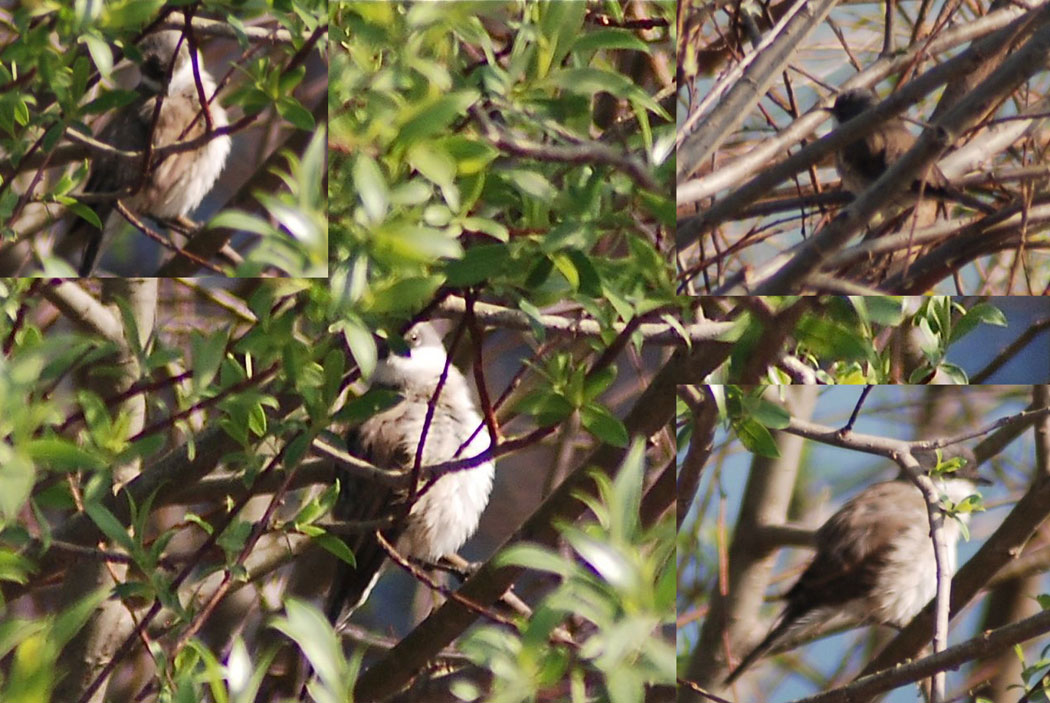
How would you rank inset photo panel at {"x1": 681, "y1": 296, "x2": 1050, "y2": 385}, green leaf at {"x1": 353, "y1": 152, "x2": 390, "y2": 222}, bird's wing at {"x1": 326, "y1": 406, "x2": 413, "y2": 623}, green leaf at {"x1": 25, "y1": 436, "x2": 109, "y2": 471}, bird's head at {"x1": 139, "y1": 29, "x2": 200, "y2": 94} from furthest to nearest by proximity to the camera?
bird's wing at {"x1": 326, "y1": 406, "x2": 413, "y2": 623}
bird's head at {"x1": 139, "y1": 29, "x2": 200, "y2": 94}
inset photo panel at {"x1": 681, "y1": 296, "x2": 1050, "y2": 385}
green leaf at {"x1": 25, "y1": 436, "x2": 109, "y2": 471}
green leaf at {"x1": 353, "y1": 152, "x2": 390, "y2": 222}

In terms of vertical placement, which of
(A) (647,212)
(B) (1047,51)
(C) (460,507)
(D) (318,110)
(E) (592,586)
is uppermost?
(B) (1047,51)

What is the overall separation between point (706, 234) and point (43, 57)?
767 mm

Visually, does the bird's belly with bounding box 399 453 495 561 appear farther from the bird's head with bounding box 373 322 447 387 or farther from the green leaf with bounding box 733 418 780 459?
the green leaf with bounding box 733 418 780 459

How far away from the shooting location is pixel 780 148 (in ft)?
4.31

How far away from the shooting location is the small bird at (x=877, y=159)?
1.22m

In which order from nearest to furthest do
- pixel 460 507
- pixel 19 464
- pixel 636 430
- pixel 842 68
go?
pixel 19 464
pixel 842 68
pixel 636 430
pixel 460 507

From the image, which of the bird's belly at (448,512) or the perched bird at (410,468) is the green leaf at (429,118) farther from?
the bird's belly at (448,512)

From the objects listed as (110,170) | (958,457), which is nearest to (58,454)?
(110,170)

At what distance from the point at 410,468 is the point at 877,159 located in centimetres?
71

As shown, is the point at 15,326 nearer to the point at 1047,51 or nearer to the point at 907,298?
the point at 907,298

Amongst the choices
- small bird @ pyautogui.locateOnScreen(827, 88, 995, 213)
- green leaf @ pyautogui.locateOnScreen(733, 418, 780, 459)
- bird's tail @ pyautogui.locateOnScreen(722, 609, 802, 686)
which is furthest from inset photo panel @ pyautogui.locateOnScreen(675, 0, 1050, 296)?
bird's tail @ pyautogui.locateOnScreen(722, 609, 802, 686)

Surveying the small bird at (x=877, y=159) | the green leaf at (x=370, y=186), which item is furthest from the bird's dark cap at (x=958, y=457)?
the green leaf at (x=370, y=186)

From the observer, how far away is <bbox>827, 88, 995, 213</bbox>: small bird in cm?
122

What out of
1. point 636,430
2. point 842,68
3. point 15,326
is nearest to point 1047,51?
point 842,68
